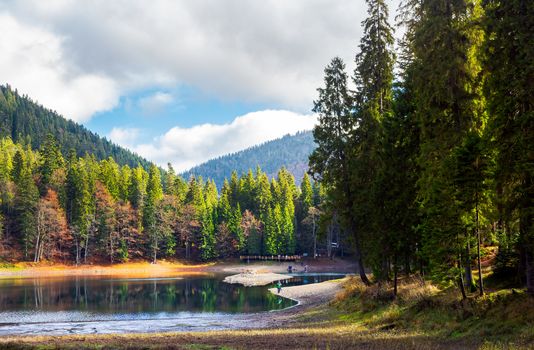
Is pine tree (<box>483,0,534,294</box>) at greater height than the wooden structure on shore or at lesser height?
greater

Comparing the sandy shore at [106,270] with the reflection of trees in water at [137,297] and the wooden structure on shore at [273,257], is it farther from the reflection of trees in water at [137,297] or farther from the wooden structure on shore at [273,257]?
the reflection of trees in water at [137,297]

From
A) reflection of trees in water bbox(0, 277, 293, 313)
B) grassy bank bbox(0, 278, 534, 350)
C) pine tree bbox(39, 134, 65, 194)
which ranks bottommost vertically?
reflection of trees in water bbox(0, 277, 293, 313)

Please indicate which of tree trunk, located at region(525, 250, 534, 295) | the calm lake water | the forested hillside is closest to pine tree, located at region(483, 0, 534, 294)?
tree trunk, located at region(525, 250, 534, 295)

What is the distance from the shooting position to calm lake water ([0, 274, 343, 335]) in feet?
104

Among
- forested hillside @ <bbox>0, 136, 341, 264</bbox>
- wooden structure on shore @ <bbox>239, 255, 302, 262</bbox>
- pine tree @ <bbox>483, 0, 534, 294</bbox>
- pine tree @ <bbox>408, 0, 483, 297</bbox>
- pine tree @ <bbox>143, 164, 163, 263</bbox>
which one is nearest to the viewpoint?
pine tree @ <bbox>483, 0, 534, 294</bbox>

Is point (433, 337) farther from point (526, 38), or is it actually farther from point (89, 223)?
point (89, 223)

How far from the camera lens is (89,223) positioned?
97.8 m

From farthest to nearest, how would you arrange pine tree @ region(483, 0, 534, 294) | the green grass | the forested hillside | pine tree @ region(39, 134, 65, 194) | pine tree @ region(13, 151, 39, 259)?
pine tree @ region(39, 134, 65, 194)
the forested hillside
pine tree @ region(13, 151, 39, 259)
pine tree @ region(483, 0, 534, 294)
the green grass

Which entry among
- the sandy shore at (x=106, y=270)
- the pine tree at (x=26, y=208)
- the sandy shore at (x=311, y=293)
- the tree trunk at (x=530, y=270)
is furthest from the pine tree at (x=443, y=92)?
the pine tree at (x=26, y=208)

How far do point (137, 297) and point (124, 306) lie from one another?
290 inches

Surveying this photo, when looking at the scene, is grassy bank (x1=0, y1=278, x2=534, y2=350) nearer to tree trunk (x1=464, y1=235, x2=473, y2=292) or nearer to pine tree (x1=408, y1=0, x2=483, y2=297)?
tree trunk (x1=464, y1=235, x2=473, y2=292)

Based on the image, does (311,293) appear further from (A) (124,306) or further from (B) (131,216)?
(B) (131,216)

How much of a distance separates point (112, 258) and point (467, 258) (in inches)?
3573

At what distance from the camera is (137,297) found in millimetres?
50938
